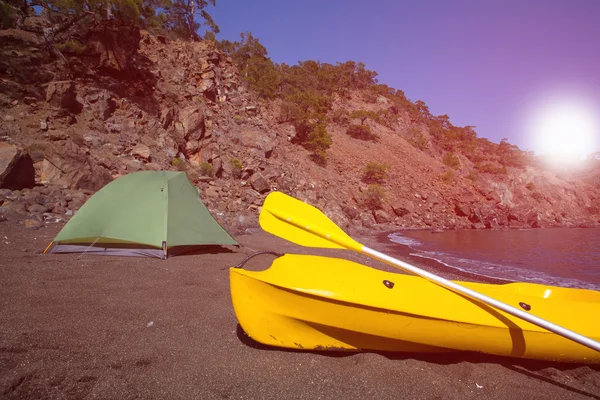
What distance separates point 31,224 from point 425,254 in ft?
36.7

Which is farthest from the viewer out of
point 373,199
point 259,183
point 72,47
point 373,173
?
point 373,173

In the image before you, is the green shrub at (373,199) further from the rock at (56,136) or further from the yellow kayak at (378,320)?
→ the yellow kayak at (378,320)

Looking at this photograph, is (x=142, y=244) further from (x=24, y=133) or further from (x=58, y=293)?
(x=24, y=133)

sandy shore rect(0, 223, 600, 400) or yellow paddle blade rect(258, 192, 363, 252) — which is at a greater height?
yellow paddle blade rect(258, 192, 363, 252)

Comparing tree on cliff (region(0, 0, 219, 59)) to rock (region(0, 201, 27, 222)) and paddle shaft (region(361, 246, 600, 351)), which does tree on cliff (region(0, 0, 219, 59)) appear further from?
paddle shaft (region(361, 246, 600, 351))

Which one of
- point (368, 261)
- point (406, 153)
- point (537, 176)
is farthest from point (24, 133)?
point (537, 176)

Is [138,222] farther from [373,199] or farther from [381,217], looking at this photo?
[373,199]

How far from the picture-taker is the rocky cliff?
388 inches

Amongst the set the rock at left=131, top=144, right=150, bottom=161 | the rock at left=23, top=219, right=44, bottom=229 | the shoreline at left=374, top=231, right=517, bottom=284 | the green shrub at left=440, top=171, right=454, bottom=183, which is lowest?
the shoreline at left=374, top=231, right=517, bottom=284

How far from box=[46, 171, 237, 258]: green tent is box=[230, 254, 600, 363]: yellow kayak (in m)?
3.78

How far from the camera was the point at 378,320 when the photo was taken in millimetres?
2432

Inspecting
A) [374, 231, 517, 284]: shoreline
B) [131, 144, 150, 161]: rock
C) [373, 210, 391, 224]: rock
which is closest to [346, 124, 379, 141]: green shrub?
[373, 210, 391, 224]: rock

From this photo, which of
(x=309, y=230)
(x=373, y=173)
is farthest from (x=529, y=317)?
(x=373, y=173)

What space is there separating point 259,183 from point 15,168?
27.4ft
